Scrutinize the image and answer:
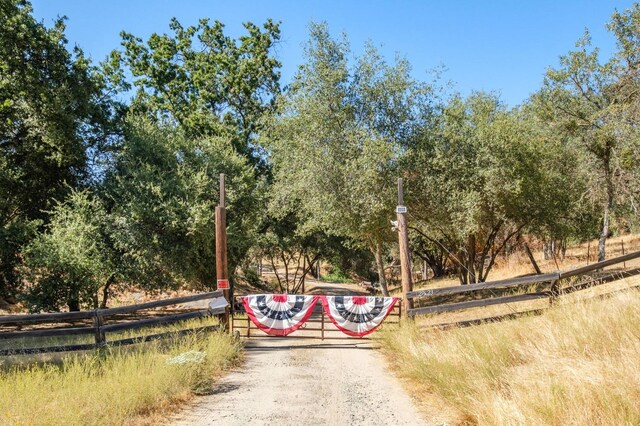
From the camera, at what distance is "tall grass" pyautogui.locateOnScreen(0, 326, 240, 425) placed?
221 inches

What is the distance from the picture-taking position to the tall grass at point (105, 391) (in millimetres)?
5621

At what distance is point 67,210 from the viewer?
63.3 ft

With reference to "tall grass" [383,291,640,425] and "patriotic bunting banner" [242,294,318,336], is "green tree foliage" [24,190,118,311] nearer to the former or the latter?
"patriotic bunting banner" [242,294,318,336]

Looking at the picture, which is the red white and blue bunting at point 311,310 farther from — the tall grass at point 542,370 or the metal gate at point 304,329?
the tall grass at point 542,370

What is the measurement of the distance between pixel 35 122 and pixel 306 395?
16.6 meters

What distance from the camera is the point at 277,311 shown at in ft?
48.4

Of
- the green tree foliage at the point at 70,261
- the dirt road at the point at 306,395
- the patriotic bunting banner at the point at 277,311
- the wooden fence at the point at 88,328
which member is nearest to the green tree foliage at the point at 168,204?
the green tree foliage at the point at 70,261

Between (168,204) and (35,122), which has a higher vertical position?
(35,122)

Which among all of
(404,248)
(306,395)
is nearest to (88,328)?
(306,395)

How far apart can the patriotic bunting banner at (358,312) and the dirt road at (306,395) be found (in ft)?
5.96

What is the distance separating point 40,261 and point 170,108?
14715 mm

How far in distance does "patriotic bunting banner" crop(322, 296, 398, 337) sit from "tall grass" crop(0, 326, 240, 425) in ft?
17.7

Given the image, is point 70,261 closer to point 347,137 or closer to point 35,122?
point 35,122

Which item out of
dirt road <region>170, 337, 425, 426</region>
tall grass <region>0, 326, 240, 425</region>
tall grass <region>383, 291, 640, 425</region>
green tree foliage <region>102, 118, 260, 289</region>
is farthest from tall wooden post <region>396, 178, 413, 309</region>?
green tree foliage <region>102, 118, 260, 289</region>
